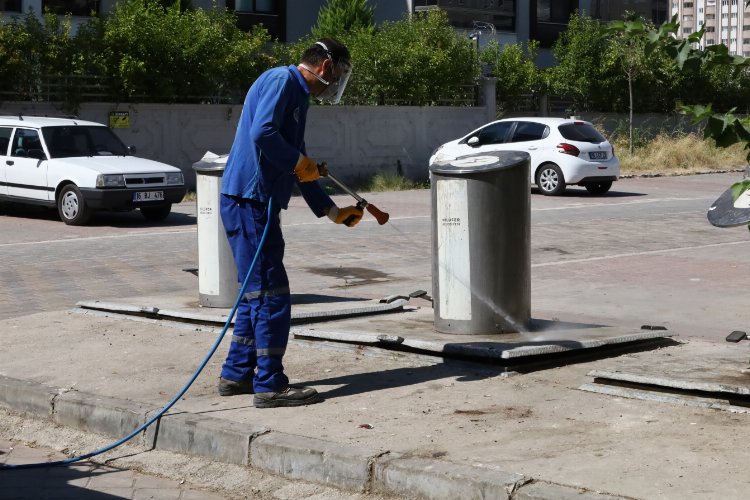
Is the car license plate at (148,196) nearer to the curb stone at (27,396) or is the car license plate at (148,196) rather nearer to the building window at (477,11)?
the curb stone at (27,396)

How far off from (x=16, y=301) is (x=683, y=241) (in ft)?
28.4

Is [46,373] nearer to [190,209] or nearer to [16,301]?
[16,301]

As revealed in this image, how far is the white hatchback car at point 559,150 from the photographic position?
23.0m

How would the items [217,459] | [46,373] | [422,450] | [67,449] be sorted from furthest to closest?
1. [46,373]
2. [67,449]
3. [217,459]
4. [422,450]

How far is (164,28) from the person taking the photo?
24.1 metres

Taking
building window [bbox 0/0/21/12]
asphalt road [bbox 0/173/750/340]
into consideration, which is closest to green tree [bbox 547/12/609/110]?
asphalt road [bbox 0/173/750/340]

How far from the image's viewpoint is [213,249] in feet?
30.1

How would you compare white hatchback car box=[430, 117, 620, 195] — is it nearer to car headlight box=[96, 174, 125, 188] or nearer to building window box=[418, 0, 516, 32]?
car headlight box=[96, 174, 125, 188]

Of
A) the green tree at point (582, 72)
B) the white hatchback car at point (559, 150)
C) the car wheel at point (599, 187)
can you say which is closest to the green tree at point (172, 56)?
the white hatchback car at point (559, 150)

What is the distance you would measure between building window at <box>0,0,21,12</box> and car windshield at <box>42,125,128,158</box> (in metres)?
14.0

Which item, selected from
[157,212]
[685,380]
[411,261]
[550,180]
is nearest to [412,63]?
[550,180]

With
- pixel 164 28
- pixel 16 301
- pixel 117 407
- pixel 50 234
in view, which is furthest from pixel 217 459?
pixel 164 28

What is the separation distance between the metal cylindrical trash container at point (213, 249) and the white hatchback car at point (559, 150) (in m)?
13.8

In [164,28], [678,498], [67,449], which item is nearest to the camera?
[678,498]
